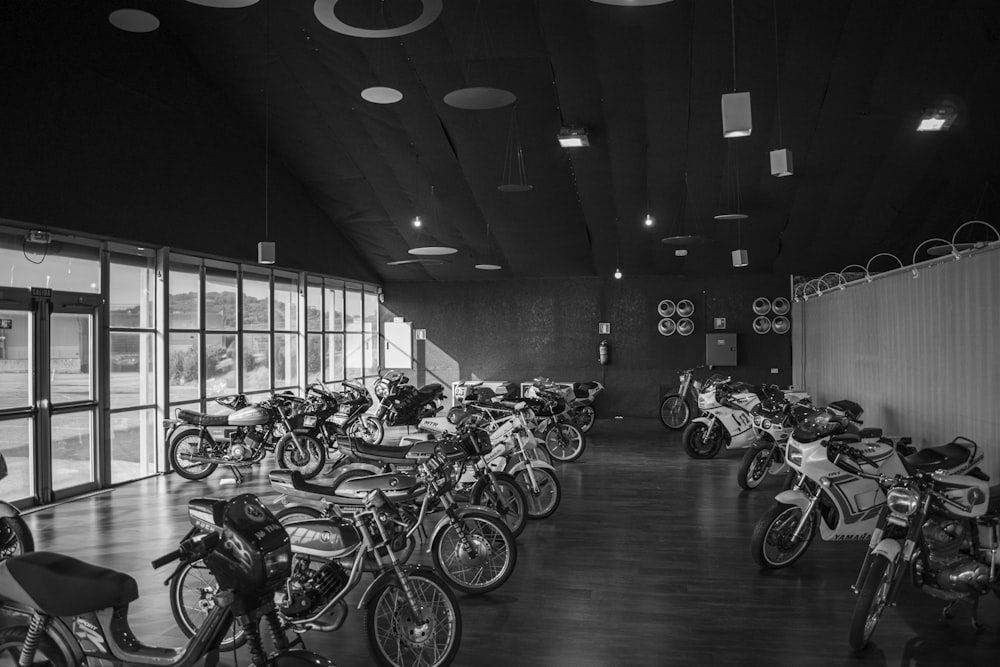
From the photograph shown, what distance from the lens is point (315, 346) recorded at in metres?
12.6

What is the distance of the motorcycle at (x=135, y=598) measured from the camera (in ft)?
8.00

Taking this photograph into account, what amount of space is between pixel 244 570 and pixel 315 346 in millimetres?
10412

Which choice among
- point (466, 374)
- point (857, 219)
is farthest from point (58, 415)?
→ point (857, 219)

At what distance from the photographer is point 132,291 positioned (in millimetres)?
8289

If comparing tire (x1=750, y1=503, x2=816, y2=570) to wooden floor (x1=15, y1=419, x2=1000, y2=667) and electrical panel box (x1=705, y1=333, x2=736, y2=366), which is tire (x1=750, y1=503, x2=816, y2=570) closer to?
wooden floor (x1=15, y1=419, x2=1000, y2=667)

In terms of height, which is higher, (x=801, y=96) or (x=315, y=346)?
(x=801, y=96)

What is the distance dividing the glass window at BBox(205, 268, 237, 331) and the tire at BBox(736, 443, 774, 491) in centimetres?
702

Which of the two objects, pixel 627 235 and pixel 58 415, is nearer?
pixel 58 415

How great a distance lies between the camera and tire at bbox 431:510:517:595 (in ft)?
14.1

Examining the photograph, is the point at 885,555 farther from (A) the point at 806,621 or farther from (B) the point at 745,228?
(B) the point at 745,228

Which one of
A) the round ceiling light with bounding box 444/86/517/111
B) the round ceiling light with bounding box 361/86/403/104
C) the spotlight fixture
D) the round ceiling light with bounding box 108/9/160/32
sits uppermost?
the round ceiling light with bounding box 108/9/160/32

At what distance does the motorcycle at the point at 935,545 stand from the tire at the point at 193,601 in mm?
3095

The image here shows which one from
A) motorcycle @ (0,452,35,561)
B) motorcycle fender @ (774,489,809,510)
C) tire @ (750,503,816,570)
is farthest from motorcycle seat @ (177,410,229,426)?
motorcycle fender @ (774,489,809,510)

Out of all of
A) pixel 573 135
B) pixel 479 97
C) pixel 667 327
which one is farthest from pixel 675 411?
pixel 479 97
